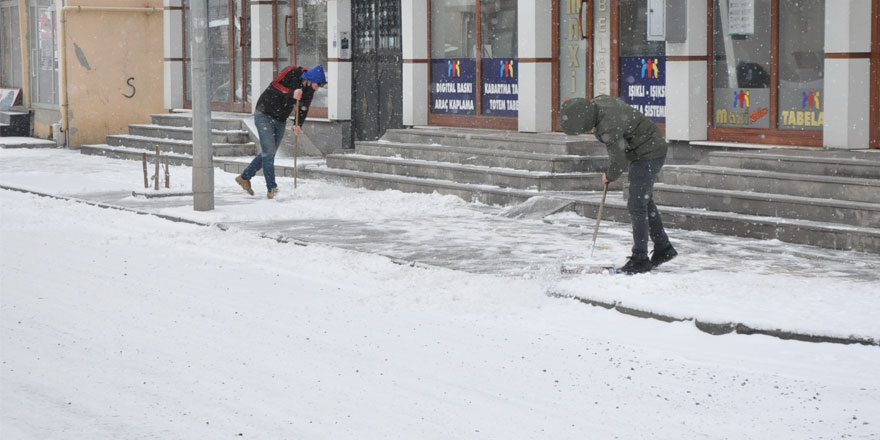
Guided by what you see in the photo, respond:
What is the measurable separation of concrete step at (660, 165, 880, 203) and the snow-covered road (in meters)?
4.11

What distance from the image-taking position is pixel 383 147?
19516 millimetres

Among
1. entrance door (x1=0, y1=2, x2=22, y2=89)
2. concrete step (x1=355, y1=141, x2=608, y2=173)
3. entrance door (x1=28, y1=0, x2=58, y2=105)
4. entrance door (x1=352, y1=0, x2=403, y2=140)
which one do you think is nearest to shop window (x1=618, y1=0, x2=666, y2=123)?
concrete step (x1=355, y1=141, x2=608, y2=173)

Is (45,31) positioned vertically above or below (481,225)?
above

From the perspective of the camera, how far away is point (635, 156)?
1051 centimetres

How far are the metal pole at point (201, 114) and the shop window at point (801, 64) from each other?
6873mm

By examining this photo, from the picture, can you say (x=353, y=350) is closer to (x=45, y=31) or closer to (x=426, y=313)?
(x=426, y=313)

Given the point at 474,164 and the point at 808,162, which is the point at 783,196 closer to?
the point at 808,162

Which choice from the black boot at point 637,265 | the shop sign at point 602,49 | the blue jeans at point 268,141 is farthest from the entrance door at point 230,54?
the black boot at point 637,265

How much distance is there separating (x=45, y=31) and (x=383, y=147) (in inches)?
604

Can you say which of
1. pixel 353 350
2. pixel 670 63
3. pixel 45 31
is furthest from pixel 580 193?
pixel 45 31

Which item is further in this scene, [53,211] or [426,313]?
[53,211]

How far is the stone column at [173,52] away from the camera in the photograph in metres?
28.4

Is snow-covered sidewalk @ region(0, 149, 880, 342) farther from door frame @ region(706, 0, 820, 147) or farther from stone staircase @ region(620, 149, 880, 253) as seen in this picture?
door frame @ region(706, 0, 820, 147)

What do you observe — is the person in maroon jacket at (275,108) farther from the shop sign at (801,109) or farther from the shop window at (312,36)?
the shop window at (312,36)
